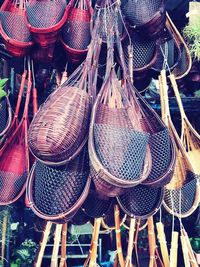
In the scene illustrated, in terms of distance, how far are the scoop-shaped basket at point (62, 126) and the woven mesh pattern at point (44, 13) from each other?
50cm

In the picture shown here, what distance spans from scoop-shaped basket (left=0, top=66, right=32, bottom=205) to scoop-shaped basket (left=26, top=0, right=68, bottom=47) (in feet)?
1.54

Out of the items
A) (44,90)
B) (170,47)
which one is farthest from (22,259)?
(170,47)

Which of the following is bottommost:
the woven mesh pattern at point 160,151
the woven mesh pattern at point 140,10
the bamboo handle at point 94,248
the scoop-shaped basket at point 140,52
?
the bamboo handle at point 94,248

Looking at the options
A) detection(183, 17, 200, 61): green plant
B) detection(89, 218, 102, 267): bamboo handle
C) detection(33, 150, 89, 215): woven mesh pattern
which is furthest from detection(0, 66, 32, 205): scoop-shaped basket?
detection(183, 17, 200, 61): green plant

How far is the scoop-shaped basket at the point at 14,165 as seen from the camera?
2.08 metres

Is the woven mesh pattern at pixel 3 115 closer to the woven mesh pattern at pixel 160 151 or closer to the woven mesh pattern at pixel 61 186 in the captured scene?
the woven mesh pattern at pixel 61 186

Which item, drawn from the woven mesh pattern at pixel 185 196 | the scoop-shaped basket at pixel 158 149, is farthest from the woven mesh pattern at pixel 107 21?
the woven mesh pattern at pixel 185 196

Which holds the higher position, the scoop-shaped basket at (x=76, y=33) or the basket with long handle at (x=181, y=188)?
the scoop-shaped basket at (x=76, y=33)

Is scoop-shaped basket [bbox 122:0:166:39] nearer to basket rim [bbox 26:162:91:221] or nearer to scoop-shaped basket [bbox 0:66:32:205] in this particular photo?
scoop-shaped basket [bbox 0:66:32:205]

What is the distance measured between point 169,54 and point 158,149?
3.59 ft

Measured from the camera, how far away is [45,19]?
205cm

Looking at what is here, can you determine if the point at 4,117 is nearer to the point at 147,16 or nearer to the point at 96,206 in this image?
the point at 96,206

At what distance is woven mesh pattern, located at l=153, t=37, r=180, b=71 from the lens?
257 centimetres

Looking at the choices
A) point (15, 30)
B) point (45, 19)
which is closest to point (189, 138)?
point (45, 19)
